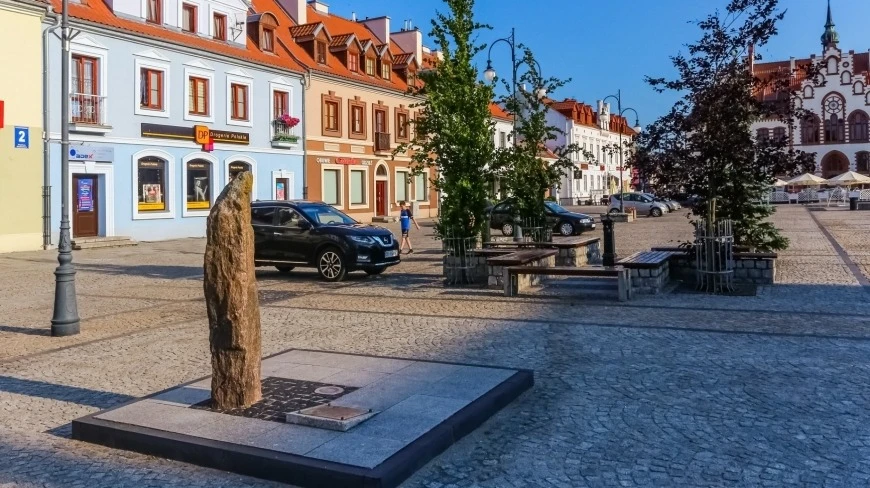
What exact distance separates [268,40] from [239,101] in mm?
4502

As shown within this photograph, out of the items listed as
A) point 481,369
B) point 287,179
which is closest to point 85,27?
point 287,179

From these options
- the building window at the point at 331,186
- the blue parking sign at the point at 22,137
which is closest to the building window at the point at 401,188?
the building window at the point at 331,186

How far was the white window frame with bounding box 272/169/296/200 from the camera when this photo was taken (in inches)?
1369

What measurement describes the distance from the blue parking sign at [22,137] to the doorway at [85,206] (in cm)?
219

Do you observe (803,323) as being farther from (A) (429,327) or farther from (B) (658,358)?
(A) (429,327)

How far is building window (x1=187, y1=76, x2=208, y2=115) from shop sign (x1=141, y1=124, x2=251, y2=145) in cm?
70

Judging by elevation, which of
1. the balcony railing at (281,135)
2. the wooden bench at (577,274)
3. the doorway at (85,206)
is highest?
the balcony railing at (281,135)

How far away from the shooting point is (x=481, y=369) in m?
6.93

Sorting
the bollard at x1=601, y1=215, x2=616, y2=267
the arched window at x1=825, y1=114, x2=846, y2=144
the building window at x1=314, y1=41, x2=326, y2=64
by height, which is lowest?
the bollard at x1=601, y1=215, x2=616, y2=267

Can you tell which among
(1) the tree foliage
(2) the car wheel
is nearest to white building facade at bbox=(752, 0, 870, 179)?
(1) the tree foliage

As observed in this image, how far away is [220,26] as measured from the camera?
32688 millimetres

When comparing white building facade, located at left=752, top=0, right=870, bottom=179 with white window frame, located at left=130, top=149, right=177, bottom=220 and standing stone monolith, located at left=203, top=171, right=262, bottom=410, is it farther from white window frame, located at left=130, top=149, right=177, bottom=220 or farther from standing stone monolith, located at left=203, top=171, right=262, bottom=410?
standing stone monolith, located at left=203, top=171, right=262, bottom=410

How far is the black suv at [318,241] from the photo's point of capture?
15.7 m

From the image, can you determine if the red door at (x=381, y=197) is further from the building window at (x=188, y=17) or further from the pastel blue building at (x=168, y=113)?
the building window at (x=188, y=17)
